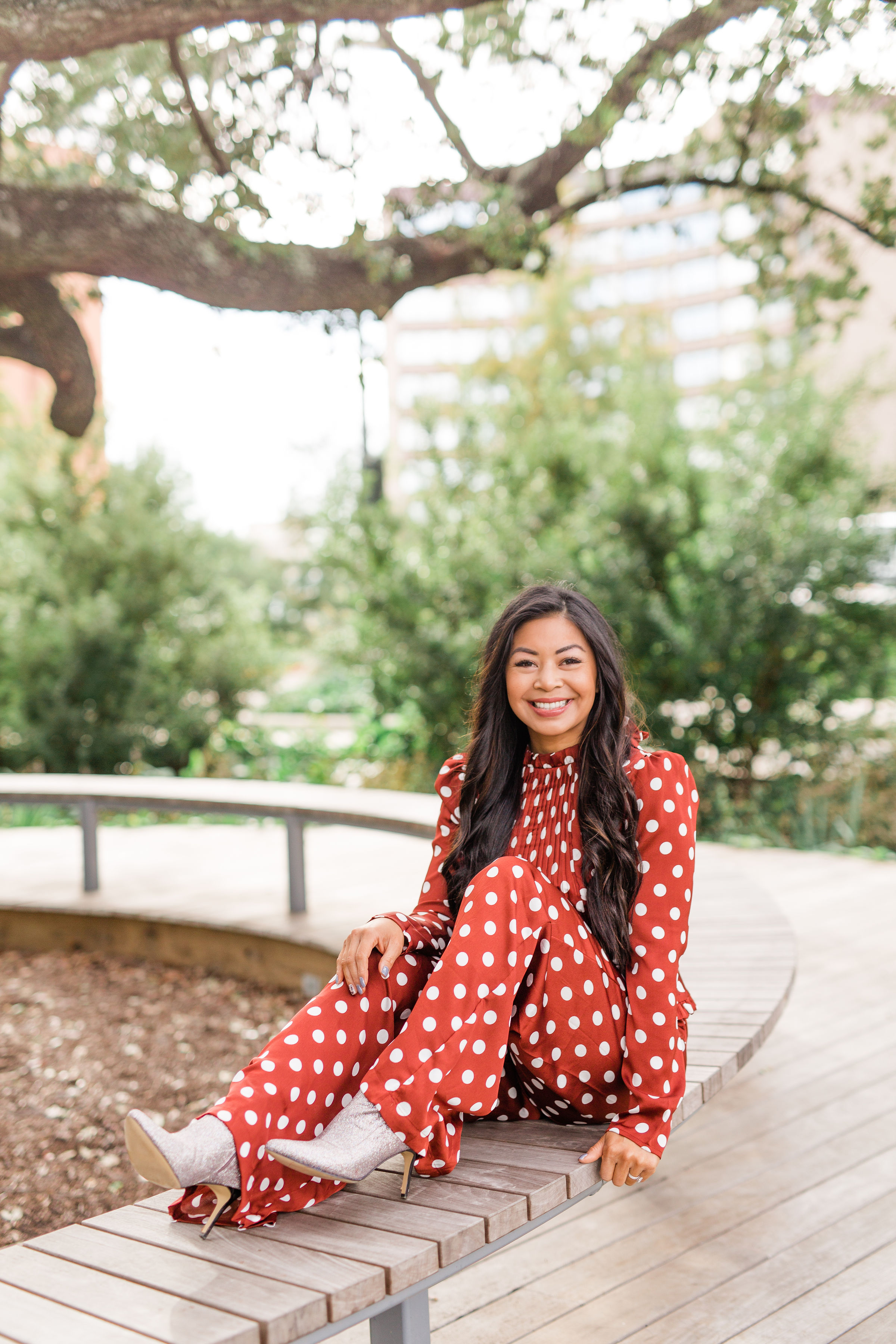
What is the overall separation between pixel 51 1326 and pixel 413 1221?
47cm

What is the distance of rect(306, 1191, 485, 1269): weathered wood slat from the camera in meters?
1.42

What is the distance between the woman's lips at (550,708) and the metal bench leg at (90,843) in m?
3.09

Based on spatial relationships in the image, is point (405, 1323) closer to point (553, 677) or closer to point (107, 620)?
point (553, 677)

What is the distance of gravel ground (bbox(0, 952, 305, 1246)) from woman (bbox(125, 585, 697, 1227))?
4.05ft

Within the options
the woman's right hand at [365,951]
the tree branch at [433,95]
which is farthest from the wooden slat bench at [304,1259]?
the tree branch at [433,95]

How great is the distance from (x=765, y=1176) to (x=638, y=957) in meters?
1.14

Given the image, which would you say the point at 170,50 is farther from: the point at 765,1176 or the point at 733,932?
the point at 765,1176

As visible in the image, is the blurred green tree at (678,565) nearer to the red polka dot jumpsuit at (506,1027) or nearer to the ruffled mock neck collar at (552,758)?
the ruffled mock neck collar at (552,758)

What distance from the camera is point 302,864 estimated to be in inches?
168

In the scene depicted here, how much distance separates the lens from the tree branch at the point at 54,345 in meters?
3.93

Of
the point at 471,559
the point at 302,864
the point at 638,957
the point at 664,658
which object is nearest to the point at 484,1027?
the point at 638,957

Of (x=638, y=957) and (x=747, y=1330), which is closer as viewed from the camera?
(x=638, y=957)

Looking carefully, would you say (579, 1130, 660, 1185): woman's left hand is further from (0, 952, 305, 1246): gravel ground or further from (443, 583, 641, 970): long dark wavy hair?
(0, 952, 305, 1246): gravel ground

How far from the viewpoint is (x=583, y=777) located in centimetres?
196
